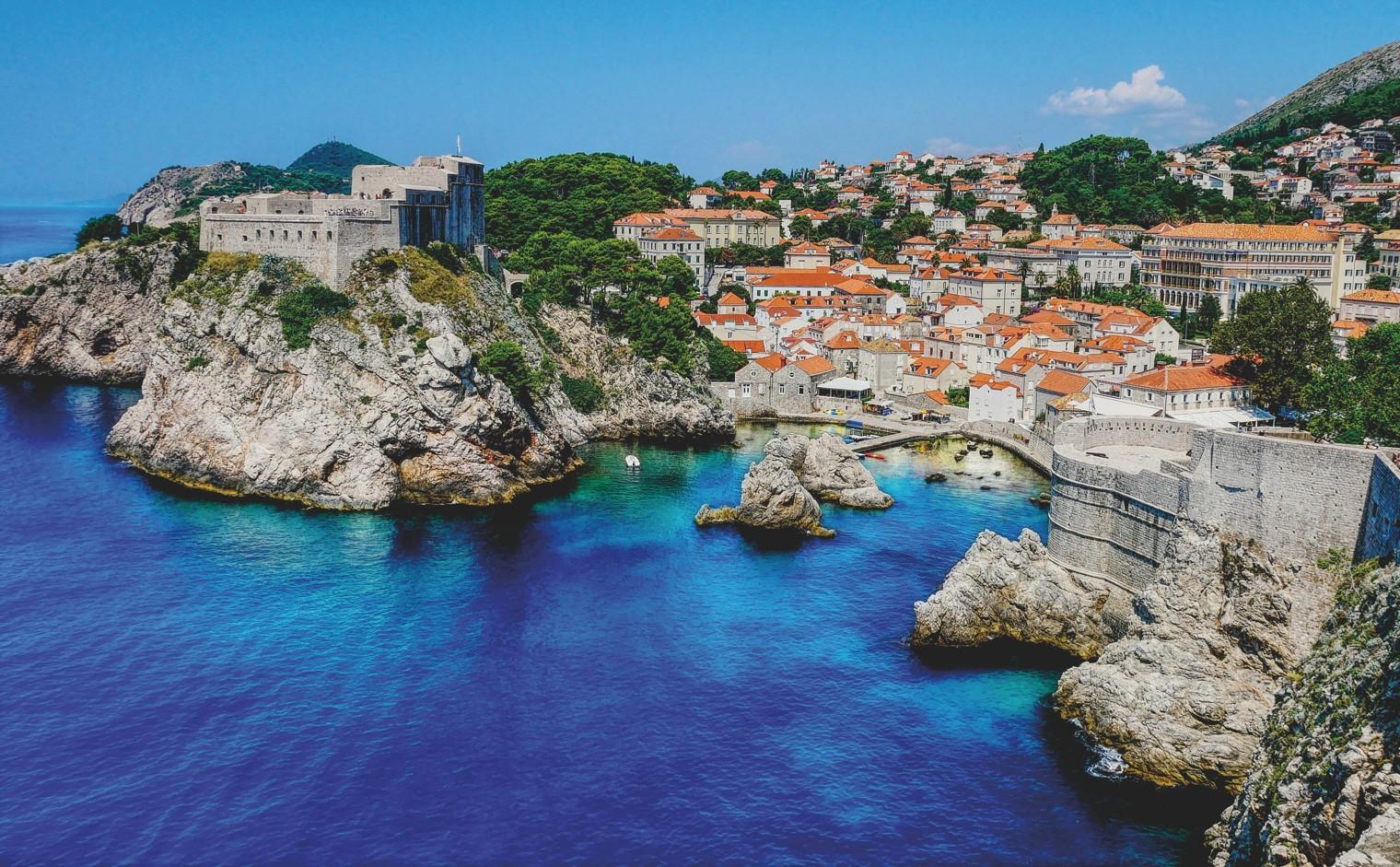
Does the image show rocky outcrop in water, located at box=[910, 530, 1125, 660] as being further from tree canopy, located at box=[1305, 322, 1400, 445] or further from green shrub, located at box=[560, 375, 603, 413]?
green shrub, located at box=[560, 375, 603, 413]

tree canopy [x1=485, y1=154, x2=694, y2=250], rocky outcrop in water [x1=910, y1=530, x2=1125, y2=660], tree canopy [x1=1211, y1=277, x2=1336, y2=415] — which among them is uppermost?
tree canopy [x1=485, y1=154, x2=694, y2=250]

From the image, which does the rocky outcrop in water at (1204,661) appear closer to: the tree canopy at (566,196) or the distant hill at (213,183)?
the tree canopy at (566,196)

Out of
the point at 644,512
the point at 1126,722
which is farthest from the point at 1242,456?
the point at 644,512

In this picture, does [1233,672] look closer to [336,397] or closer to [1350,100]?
[336,397]

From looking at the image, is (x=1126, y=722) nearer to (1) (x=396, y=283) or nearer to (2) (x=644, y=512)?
(2) (x=644, y=512)

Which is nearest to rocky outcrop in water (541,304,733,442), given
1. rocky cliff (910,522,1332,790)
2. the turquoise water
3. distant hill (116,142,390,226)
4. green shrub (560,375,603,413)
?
green shrub (560,375,603,413)

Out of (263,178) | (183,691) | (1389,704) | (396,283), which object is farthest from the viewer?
(263,178)

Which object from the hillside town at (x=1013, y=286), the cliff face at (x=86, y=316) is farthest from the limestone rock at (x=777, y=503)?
the cliff face at (x=86, y=316)

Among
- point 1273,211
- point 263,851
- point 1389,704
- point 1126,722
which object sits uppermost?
point 1273,211
